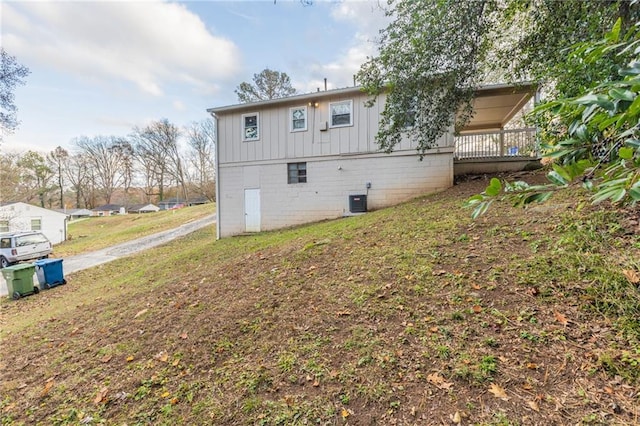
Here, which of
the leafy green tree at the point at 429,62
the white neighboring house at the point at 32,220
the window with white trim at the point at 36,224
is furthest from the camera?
the window with white trim at the point at 36,224

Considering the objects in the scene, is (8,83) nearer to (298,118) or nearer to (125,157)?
(298,118)

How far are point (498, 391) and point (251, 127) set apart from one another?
36.1 ft

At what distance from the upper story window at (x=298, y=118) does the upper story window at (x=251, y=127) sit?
1.41 m

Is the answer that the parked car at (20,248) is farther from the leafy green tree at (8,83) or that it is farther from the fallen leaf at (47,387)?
the fallen leaf at (47,387)

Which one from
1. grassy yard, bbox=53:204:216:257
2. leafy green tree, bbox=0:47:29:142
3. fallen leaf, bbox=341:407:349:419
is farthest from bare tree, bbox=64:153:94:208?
fallen leaf, bbox=341:407:349:419

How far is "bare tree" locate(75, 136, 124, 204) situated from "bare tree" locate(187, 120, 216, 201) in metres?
13.2

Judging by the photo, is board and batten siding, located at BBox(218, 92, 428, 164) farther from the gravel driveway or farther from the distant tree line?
the distant tree line

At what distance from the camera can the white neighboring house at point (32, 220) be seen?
19.4m

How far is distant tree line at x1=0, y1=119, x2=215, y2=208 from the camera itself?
36875 mm

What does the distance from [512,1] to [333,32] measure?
14.7ft

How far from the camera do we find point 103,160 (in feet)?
141

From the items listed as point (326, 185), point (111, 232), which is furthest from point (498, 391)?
point (111, 232)

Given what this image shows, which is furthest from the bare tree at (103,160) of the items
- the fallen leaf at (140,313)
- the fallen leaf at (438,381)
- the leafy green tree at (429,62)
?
the fallen leaf at (438,381)

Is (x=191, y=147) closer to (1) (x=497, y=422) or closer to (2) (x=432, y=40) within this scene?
(2) (x=432, y=40)
